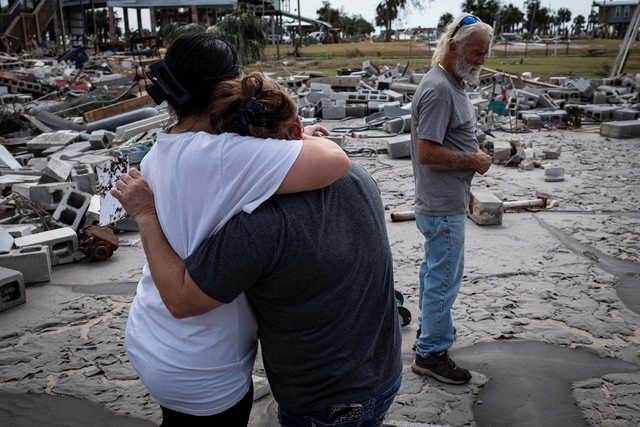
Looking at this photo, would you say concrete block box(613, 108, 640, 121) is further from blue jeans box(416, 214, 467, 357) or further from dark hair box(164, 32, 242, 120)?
dark hair box(164, 32, 242, 120)

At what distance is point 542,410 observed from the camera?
Result: 3420 mm

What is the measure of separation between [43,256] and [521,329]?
175 inches

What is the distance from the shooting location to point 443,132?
328 centimetres

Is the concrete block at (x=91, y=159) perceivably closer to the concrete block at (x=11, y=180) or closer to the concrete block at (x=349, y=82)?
the concrete block at (x=11, y=180)

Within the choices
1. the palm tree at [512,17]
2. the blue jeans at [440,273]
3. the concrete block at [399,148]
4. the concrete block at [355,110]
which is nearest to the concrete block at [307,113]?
the concrete block at [355,110]

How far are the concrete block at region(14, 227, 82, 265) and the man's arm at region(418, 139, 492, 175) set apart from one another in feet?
14.4

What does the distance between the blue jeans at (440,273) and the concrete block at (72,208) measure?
4949mm

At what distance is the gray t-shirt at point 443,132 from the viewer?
326 centimetres

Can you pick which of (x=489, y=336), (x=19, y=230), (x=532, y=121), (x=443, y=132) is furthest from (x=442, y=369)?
(x=532, y=121)

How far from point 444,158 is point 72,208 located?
5.40 metres

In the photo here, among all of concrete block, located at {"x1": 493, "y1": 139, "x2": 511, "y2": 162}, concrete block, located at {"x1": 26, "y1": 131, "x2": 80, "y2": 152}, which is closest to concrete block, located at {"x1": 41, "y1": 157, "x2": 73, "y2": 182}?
concrete block, located at {"x1": 26, "y1": 131, "x2": 80, "y2": 152}

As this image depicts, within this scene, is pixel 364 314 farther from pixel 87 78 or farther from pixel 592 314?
pixel 87 78

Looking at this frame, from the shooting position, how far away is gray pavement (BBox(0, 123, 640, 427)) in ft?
11.4

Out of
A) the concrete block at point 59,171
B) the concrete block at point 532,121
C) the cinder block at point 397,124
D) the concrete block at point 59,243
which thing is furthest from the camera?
the concrete block at point 532,121
